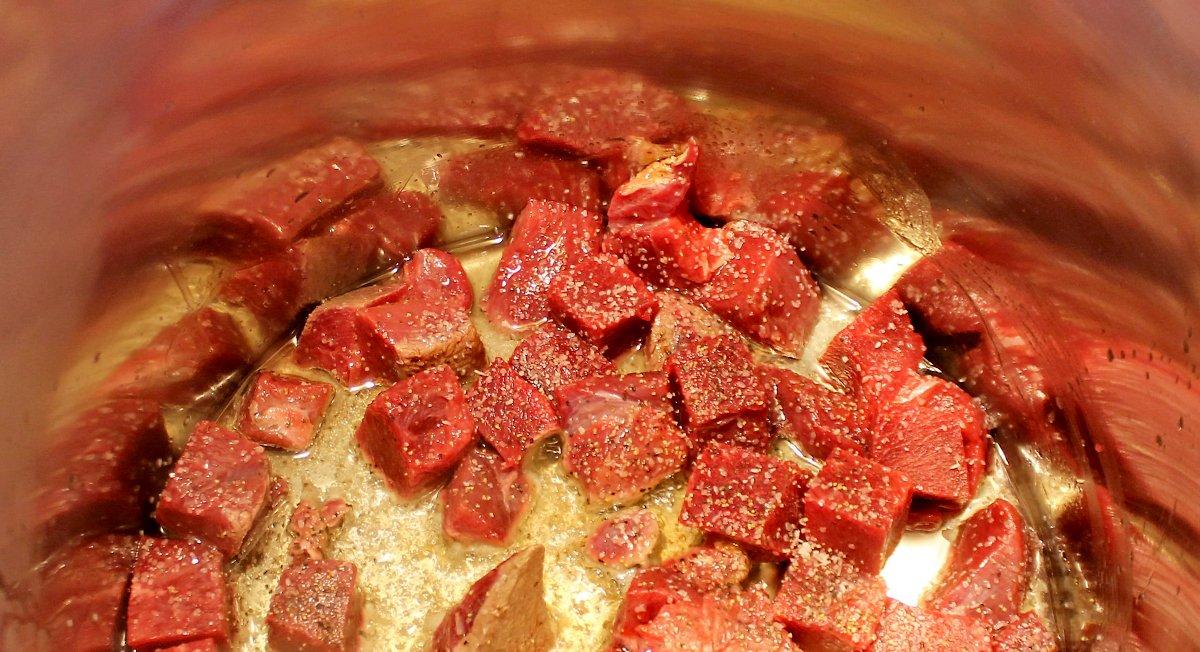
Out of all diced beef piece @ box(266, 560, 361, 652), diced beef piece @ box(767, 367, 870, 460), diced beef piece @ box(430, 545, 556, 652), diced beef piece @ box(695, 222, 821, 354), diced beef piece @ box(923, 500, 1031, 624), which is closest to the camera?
diced beef piece @ box(430, 545, 556, 652)

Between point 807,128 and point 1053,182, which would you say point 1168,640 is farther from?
point 807,128

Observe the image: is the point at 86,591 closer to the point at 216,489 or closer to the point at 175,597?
the point at 175,597

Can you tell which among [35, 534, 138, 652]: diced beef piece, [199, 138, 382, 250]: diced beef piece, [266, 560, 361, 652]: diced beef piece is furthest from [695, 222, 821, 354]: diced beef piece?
[35, 534, 138, 652]: diced beef piece

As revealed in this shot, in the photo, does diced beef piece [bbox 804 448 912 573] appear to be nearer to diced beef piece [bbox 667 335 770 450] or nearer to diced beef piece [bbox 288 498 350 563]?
diced beef piece [bbox 667 335 770 450]

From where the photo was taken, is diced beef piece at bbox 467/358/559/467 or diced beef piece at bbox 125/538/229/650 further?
diced beef piece at bbox 467/358/559/467

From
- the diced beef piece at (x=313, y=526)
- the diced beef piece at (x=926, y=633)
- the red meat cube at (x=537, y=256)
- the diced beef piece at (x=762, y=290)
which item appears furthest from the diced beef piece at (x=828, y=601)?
the diced beef piece at (x=313, y=526)

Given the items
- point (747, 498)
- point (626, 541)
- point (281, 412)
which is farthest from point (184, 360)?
point (747, 498)

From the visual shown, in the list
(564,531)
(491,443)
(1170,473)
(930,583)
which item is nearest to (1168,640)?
(1170,473)
